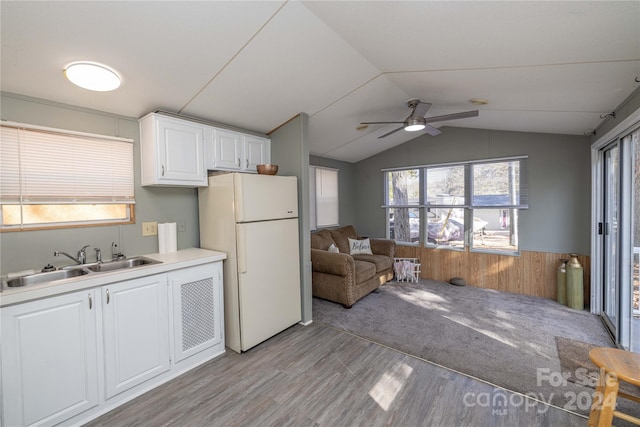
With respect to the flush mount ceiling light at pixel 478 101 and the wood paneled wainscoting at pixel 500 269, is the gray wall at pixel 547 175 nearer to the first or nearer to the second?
the wood paneled wainscoting at pixel 500 269

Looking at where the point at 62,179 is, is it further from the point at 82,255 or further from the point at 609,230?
the point at 609,230

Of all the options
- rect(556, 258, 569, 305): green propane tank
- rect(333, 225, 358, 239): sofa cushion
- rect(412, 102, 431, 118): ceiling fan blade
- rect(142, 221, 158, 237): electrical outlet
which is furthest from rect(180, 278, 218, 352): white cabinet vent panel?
rect(556, 258, 569, 305): green propane tank

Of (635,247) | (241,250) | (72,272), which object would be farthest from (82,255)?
(635,247)

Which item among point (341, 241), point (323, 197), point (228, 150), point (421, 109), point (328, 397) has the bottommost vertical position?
point (328, 397)

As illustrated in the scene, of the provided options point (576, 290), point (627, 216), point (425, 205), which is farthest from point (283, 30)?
point (576, 290)

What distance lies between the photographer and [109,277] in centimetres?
190

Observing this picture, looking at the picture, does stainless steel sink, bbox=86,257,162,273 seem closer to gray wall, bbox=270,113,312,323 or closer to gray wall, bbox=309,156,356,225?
gray wall, bbox=270,113,312,323

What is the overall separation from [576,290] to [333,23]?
4.30 meters

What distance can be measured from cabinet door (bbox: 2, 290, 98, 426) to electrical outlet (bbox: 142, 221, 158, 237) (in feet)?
2.96

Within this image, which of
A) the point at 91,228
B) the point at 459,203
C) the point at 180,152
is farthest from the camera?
the point at 459,203

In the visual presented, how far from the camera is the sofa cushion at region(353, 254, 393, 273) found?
14.5 feet

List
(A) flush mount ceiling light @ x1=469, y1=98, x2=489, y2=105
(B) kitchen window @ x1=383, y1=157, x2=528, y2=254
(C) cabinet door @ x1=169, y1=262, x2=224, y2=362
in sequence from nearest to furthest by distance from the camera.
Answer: (C) cabinet door @ x1=169, y1=262, x2=224, y2=362
(A) flush mount ceiling light @ x1=469, y1=98, x2=489, y2=105
(B) kitchen window @ x1=383, y1=157, x2=528, y2=254

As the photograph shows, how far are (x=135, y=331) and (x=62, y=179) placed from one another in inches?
53.3

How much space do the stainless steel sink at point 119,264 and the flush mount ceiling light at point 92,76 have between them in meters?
1.39
